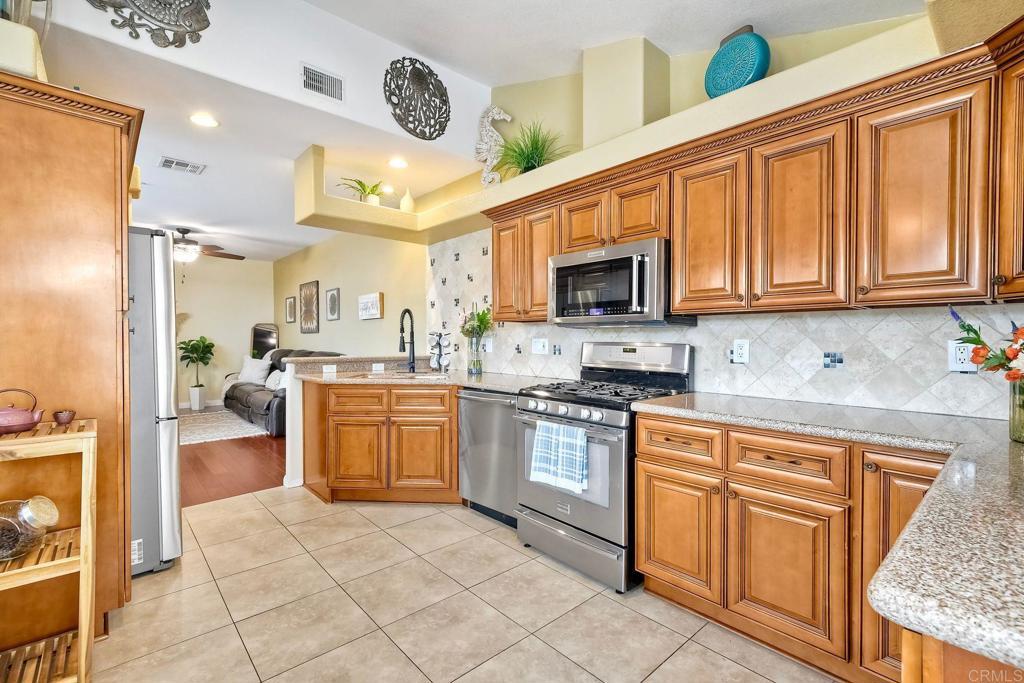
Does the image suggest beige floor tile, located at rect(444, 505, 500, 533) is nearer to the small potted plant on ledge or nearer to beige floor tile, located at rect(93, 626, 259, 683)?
the small potted plant on ledge

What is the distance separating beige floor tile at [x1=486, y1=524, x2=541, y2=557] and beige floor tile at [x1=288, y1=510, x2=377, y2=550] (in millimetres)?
764

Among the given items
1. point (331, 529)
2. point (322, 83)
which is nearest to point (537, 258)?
point (322, 83)

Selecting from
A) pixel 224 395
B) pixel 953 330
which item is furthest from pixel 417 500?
pixel 224 395

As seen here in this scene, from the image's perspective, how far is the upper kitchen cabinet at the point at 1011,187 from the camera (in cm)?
149

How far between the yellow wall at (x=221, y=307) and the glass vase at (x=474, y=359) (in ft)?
20.1

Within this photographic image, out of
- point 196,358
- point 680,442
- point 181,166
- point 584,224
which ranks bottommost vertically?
point 680,442

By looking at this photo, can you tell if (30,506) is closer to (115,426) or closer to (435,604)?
(115,426)

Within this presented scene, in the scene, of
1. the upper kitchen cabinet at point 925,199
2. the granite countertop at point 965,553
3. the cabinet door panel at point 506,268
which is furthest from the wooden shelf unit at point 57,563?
the upper kitchen cabinet at point 925,199

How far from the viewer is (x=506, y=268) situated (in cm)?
341

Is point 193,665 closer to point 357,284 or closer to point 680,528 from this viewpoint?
point 680,528

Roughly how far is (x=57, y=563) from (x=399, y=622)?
1.21 m

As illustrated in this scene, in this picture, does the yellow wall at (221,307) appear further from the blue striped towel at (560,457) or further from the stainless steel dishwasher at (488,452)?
the blue striped towel at (560,457)

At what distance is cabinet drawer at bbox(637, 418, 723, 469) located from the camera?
1.99 m

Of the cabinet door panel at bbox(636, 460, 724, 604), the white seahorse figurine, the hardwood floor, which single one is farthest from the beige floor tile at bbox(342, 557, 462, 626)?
the white seahorse figurine
